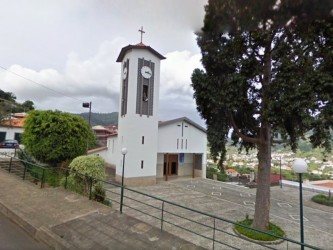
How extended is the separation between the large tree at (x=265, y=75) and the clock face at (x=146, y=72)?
10.8 meters

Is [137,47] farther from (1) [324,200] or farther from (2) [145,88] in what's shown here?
(1) [324,200]

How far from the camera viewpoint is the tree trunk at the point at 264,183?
9.62 m

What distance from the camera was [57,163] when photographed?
67.3ft

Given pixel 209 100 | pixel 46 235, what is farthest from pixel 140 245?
pixel 209 100

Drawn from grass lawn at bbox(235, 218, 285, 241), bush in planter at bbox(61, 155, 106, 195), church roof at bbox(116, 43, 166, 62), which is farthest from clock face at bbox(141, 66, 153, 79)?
grass lawn at bbox(235, 218, 285, 241)

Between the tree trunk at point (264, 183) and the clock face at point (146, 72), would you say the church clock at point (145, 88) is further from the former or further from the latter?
the tree trunk at point (264, 183)

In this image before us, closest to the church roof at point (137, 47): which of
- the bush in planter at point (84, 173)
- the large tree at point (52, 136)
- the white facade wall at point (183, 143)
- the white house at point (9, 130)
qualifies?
the white facade wall at point (183, 143)

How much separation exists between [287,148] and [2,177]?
13.9 m

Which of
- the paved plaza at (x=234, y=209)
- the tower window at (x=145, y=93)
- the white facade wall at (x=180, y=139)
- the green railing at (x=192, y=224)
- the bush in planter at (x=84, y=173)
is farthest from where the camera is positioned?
the white facade wall at (x=180, y=139)

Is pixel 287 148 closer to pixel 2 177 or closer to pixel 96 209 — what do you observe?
pixel 96 209

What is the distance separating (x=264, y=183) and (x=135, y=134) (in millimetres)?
11719

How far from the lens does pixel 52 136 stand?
19062mm

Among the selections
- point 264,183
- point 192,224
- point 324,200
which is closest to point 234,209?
point 192,224

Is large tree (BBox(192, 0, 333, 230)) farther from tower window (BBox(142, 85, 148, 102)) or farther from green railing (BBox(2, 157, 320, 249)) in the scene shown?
tower window (BBox(142, 85, 148, 102))
